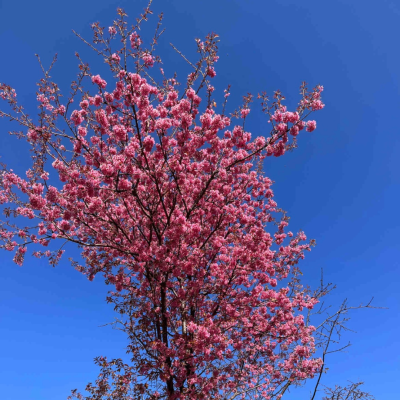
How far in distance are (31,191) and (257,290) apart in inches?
306

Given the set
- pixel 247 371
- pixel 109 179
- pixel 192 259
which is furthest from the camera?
pixel 247 371

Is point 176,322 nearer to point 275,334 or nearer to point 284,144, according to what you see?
point 275,334

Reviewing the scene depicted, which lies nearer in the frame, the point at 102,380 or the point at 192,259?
the point at 192,259

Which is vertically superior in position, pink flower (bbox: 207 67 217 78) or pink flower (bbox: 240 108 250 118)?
pink flower (bbox: 207 67 217 78)

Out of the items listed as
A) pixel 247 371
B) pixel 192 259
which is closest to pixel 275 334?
pixel 247 371

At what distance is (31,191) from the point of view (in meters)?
9.46

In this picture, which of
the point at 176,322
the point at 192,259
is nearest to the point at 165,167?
the point at 192,259

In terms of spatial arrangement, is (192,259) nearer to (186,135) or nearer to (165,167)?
(165,167)

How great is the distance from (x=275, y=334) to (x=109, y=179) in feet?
26.6

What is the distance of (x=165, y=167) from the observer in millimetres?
9086

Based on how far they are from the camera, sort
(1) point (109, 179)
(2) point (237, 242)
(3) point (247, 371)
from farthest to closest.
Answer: (3) point (247, 371) < (2) point (237, 242) < (1) point (109, 179)

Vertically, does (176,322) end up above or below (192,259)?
below

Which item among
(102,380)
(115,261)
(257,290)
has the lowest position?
(102,380)

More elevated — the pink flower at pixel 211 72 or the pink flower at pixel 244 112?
the pink flower at pixel 211 72
